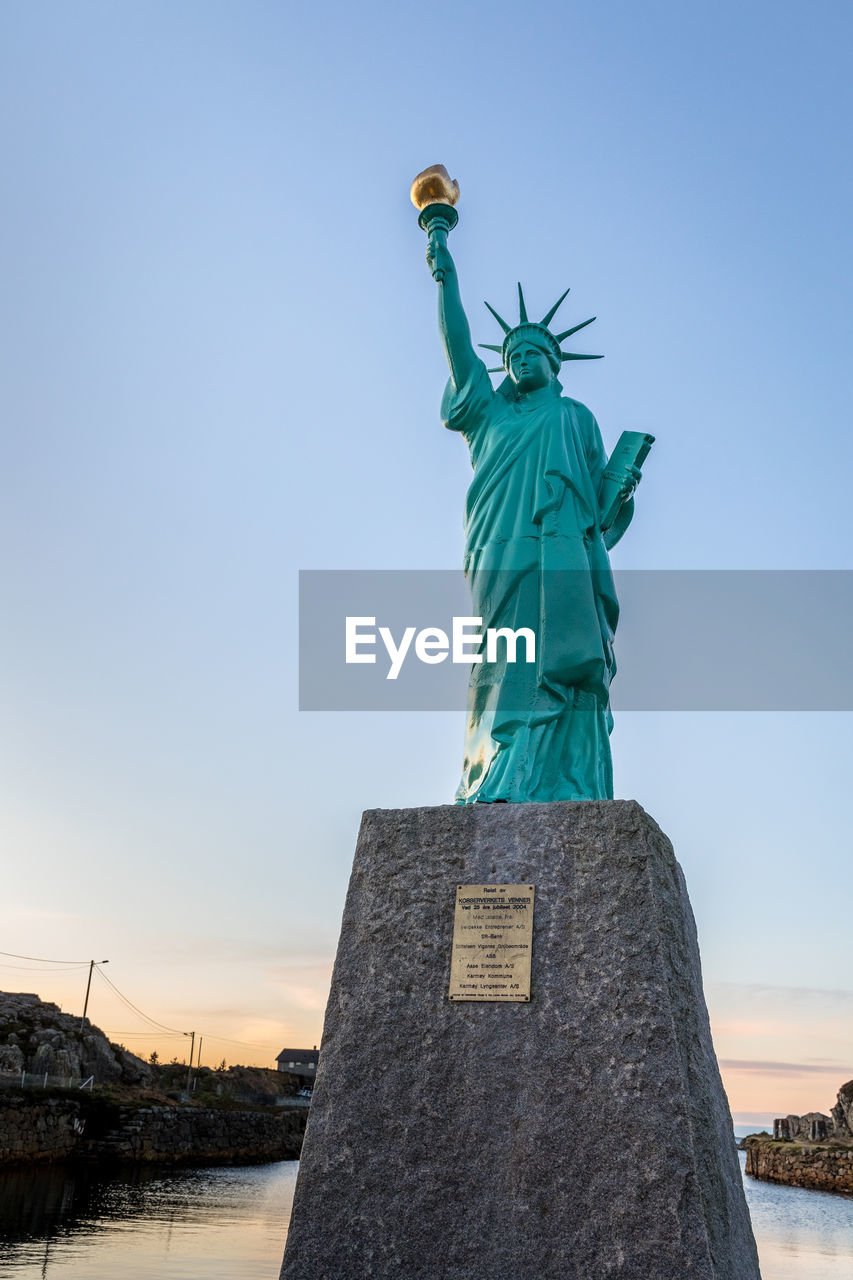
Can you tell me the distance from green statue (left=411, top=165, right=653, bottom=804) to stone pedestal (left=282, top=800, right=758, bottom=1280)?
2.07 ft

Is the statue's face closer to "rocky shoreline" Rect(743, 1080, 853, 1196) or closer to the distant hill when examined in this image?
the distant hill

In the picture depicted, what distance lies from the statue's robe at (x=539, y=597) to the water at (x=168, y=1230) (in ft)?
18.9

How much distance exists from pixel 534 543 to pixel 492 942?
2.48 m

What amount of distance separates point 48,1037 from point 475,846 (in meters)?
28.7

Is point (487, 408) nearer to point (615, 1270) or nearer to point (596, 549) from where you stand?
point (596, 549)

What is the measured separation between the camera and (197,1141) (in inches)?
1101

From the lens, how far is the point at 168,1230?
41.4 ft

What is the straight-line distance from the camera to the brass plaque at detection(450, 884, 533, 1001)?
447cm

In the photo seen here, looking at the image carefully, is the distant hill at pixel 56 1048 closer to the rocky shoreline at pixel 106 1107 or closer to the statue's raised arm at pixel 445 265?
the rocky shoreline at pixel 106 1107

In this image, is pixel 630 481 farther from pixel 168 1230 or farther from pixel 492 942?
pixel 168 1230

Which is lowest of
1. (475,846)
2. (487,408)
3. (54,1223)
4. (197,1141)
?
(197,1141)

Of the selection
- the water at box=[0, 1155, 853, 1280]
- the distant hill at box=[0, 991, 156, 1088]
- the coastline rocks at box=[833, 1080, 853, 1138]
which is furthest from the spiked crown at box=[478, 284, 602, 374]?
the coastline rocks at box=[833, 1080, 853, 1138]

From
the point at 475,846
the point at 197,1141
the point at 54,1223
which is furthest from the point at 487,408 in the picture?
the point at 197,1141

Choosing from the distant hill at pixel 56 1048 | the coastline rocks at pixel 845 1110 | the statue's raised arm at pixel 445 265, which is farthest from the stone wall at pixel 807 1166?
the statue's raised arm at pixel 445 265
